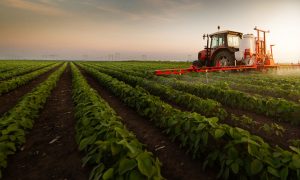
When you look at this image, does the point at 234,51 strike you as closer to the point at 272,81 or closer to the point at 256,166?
the point at 272,81

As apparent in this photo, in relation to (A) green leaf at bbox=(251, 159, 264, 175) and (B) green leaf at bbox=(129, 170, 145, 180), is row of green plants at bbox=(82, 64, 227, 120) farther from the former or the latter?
(B) green leaf at bbox=(129, 170, 145, 180)

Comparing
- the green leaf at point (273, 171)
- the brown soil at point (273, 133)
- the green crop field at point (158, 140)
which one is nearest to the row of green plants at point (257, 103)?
the green crop field at point (158, 140)

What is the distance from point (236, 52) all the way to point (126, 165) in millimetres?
14160

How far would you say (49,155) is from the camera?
449 cm

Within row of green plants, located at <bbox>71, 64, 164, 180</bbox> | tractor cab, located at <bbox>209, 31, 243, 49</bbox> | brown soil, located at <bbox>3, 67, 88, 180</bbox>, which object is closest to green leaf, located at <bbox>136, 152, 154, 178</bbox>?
row of green plants, located at <bbox>71, 64, 164, 180</bbox>

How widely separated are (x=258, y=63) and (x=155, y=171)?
46.6 ft

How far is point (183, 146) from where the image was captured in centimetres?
448

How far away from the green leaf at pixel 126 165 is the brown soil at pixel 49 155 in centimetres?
118

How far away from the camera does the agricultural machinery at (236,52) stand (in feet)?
48.5

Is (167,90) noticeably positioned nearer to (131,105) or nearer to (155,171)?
(131,105)

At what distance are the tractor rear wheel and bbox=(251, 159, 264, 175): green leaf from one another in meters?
13.6

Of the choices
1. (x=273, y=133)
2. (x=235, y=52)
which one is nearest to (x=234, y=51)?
(x=235, y=52)

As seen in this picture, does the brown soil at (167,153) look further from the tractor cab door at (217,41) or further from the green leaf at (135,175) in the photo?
the tractor cab door at (217,41)

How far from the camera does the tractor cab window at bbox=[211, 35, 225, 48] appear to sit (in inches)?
638
